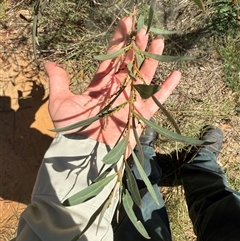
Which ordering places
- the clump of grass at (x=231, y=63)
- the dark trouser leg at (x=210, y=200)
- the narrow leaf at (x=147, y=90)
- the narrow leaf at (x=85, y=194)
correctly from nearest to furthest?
the narrow leaf at (x=147, y=90)
the narrow leaf at (x=85, y=194)
the dark trouser leg at (x=210, y=200)
the clump of grass at (x=231, y=63)

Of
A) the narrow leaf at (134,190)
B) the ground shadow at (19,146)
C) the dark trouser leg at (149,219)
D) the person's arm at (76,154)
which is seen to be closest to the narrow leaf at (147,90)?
the narrow leaf at (134,190)

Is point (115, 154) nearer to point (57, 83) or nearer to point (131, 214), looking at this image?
point (131, 214)

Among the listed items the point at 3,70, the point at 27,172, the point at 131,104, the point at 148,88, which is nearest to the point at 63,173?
the point at 131,104

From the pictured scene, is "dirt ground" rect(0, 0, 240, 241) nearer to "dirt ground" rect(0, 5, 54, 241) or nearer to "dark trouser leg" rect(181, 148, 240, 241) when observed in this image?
"dirt ground" rect(0, 5, 54, 241)

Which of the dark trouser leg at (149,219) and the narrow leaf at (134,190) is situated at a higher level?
the narrow leaf at (134,190)

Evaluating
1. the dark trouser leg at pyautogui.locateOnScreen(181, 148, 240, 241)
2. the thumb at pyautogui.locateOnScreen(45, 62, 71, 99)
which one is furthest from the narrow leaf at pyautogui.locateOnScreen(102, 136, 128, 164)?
the dark trouser leg at pyautogui.locateOnScreen(181, 148, 240, 241)

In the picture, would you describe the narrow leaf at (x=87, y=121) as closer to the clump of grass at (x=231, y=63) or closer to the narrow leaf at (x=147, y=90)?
the narrow leaf at (x=147, y=90)

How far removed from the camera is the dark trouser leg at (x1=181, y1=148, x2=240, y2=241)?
62.6 inches

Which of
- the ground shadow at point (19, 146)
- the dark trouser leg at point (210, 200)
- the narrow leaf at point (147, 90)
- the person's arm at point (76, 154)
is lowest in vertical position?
the ground shadow at point (19, 146)

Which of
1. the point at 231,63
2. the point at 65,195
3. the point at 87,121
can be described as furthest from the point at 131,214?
the point at 231,63

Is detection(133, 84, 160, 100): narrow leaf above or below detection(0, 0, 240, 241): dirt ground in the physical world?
above

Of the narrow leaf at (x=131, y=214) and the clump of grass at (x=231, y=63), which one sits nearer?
the narrow leaf at (x=131, y=214)

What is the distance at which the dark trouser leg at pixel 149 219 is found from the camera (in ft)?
5.63

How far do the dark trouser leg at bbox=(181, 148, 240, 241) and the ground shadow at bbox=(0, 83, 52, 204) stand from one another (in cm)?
73
